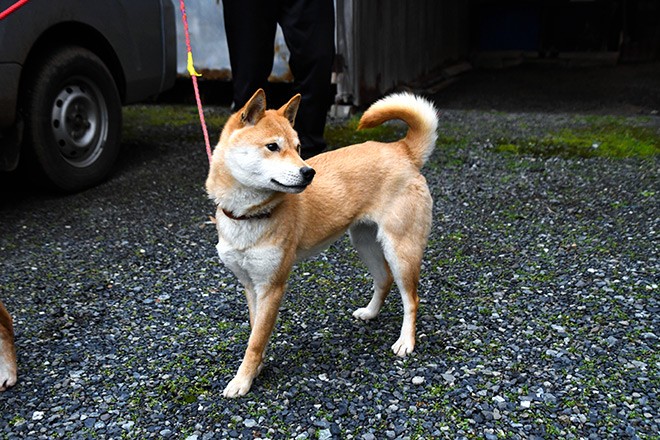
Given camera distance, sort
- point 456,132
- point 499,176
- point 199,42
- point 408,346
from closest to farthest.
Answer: point 408,346 < point 499,176 < point 456,132 < point 199,42

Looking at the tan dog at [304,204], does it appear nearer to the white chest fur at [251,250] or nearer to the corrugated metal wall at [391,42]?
the white chest fur at [251,250]

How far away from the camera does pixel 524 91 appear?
8.55m

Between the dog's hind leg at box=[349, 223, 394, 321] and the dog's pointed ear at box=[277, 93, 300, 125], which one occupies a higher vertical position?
the dog's pointed ear at box=[277, 93, 300, 125]

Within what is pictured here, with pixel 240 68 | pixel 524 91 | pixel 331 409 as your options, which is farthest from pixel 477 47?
pixel 331 409

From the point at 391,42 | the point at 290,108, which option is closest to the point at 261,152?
the point at 290,108

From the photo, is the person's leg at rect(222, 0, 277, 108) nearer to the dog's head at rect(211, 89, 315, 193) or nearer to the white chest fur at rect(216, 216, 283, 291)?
the dog's head at rect(211, 89, 315, 193)

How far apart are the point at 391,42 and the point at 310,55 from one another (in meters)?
3.89

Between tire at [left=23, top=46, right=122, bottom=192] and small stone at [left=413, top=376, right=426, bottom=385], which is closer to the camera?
small stone at [left=413, top=376, right=426, bottom=385]

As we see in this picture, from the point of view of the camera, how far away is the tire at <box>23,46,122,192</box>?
427cm

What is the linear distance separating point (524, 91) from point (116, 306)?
6.83 meters

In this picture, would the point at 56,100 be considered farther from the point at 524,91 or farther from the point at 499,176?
the point at 524,91

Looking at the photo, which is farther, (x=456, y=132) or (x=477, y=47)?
(x=477, y=47)

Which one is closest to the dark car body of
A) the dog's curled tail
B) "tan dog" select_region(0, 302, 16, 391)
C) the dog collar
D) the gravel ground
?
the gravel ground

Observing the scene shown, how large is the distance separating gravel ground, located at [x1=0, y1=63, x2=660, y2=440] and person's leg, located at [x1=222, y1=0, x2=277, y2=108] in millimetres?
970
